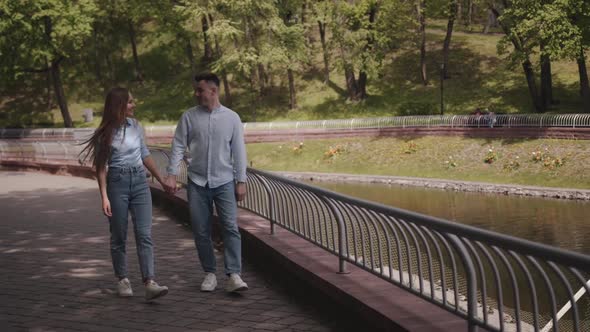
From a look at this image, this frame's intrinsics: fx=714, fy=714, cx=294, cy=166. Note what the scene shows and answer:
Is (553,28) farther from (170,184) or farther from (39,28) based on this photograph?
(39,28)

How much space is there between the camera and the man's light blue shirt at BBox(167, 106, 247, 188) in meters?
7.17

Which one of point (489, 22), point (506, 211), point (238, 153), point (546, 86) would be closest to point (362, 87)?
point (546, 86)

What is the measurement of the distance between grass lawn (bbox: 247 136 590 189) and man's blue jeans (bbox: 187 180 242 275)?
2509cm

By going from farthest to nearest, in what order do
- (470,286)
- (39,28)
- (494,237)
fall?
1. (39,28)
2. (470,286)
3. (494,237)

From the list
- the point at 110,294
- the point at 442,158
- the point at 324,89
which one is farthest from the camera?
the point at 324,89

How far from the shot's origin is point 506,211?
25.5 meters

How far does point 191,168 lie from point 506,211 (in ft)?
66.4

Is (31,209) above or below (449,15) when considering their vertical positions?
below

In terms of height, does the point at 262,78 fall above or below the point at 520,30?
below

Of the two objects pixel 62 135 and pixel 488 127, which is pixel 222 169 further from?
pixel 62 135

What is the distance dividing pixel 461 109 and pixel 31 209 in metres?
35.0

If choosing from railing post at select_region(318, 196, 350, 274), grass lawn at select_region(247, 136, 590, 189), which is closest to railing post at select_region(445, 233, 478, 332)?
railing post at select_region(318, 196, 350, 274)

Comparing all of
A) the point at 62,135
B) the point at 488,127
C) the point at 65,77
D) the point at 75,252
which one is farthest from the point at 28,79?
the point at 75,252

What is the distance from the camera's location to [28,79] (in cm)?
6519
